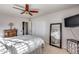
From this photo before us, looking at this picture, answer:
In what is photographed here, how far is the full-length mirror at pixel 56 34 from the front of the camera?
1934 mm

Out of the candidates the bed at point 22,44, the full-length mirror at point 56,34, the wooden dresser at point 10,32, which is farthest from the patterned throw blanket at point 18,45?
the full-length mirror at point 56,34

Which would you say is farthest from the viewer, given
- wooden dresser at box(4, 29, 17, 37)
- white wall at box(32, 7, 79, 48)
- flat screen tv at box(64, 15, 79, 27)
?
flat screen tv at box(64, 15, 79, 27)

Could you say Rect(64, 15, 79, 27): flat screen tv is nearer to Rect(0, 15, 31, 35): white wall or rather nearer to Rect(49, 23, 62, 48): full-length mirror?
Rect(49, 23, 62, 48): full-length mirror

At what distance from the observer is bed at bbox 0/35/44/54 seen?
5.20 ft

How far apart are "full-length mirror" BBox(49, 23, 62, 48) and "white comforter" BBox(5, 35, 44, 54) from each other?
0.85ft

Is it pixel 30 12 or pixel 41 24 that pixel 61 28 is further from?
pixel 30 12

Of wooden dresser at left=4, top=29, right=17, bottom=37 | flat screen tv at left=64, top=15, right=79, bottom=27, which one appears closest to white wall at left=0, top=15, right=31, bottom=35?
wooden dresser at left=4, top=29, right=17, bottom=37

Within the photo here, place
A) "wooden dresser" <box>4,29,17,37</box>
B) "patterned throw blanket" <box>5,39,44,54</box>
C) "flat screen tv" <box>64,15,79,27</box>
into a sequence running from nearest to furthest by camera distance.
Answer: "patterned throw blanket" <box>5,39,44,54</box>, "wooden dresser" <box>4,29,17,37</box>, "flat screen tv" <box>64,15,79,27</box>

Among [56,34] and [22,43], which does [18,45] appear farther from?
[56,34]

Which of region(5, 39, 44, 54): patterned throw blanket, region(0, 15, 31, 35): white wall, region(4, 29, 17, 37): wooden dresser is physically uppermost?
region(0, 15, 31, 35): white wall

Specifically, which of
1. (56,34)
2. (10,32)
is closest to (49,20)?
(56,34)

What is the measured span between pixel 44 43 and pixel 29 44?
0.33 m

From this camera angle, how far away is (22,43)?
1.76 meters
